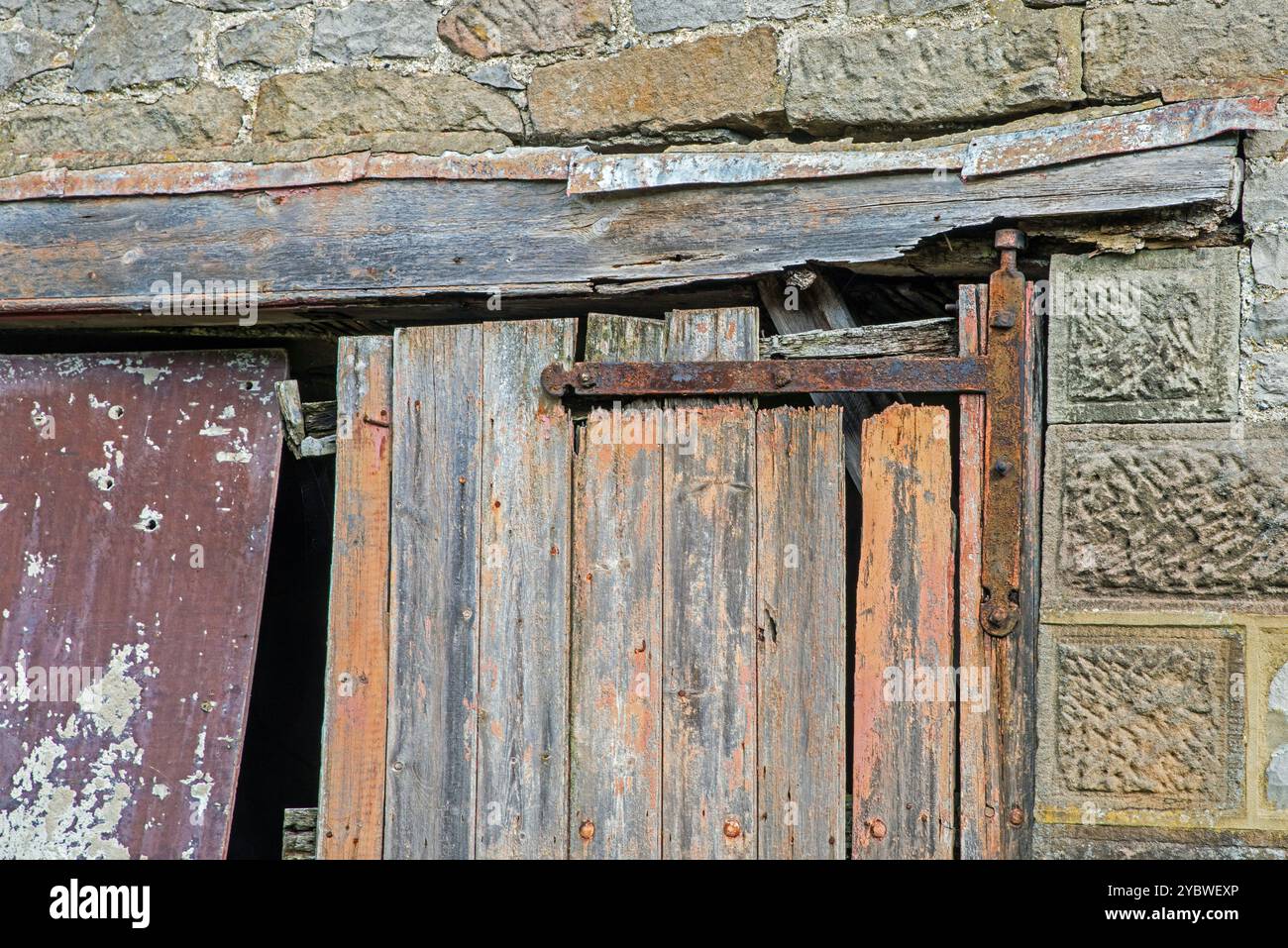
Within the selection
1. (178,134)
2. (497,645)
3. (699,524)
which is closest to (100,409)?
(178,134)

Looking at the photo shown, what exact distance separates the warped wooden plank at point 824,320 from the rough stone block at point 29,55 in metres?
1.65

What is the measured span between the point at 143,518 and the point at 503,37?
1.29 meters

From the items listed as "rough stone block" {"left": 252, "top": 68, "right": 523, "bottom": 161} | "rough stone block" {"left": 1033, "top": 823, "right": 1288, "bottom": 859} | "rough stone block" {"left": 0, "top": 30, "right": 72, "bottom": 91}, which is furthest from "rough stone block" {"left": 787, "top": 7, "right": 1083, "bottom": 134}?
"rough stone block" {"left": 0, "top": 30, "right": 72, "bottom": 91}

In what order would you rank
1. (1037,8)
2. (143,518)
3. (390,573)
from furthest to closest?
(143,518) < (390,573) < (1037,8)

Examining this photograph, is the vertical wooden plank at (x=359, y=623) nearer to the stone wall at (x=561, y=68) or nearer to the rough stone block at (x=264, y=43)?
the stone wall at (x=561, y=68)

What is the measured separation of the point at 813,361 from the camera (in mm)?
2398

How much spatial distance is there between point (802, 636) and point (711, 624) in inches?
6.8

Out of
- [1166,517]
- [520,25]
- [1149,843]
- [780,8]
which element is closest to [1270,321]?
[1166,517]

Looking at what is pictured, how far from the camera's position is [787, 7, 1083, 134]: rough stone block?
2.33m

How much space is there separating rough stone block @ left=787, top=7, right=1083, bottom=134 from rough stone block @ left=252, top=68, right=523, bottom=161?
0.62m

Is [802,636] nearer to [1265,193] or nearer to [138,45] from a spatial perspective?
[1265,193]

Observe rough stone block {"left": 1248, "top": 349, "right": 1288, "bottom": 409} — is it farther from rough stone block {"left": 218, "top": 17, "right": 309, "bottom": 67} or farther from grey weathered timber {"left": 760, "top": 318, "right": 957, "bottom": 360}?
rough stone block {"left": 218, "top": 17, "right": 309, "bottom": 67}

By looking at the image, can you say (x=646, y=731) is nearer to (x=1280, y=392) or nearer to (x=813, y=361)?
(x=813, y=361)
